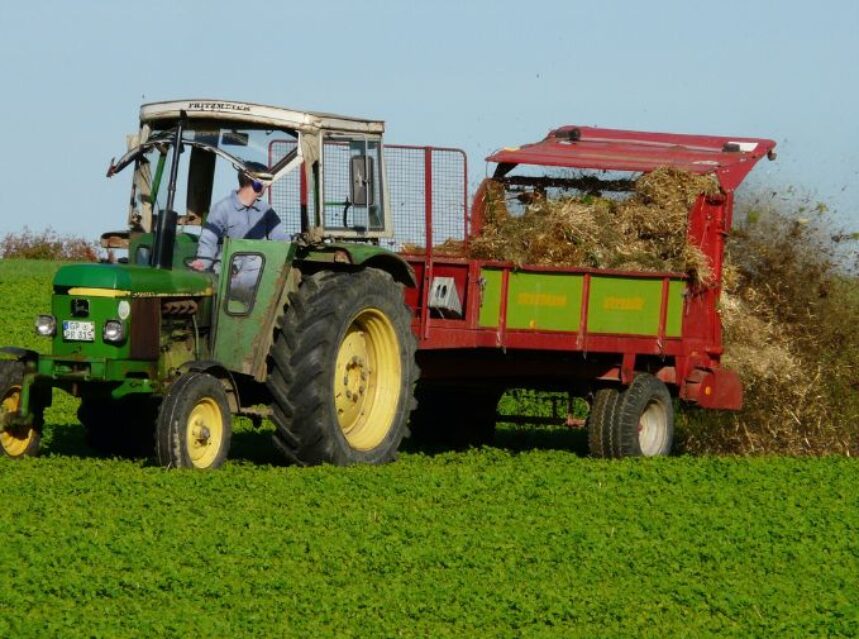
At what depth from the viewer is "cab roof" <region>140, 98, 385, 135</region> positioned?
36.2ft

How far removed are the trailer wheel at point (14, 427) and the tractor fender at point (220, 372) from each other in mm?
1085

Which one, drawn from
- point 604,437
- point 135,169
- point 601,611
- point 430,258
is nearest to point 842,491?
point 604,437

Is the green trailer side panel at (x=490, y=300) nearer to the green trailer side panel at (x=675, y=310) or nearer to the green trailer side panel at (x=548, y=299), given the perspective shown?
the green trailer side panel at (x=548, y=299)

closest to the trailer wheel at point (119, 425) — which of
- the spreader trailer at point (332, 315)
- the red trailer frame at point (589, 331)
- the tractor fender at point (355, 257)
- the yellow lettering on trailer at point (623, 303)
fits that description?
the spreader trailer at point (332, 315)

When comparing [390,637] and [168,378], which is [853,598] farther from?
[168,378]

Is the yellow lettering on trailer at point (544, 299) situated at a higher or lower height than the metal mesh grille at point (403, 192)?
lower

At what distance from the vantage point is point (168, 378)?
1074cm

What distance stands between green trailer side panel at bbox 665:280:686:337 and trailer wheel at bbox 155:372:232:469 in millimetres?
3827

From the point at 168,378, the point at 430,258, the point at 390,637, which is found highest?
the point at 430,258

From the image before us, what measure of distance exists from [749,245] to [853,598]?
678 cm

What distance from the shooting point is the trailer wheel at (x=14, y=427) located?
10695 mm

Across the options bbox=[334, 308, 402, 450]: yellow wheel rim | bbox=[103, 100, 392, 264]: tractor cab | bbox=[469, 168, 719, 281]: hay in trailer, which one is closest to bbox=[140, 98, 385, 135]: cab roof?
bbox=[103, 100, 392, 264]: tractor cab

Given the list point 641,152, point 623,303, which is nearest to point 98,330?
point 623,303

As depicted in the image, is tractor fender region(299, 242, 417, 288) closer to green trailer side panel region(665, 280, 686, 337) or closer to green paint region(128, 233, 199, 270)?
green paint region(128, 233, 199, 270)
